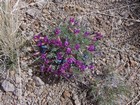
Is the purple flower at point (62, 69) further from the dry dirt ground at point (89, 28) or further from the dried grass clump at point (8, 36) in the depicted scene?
the dried grass clump at point (8, 36)

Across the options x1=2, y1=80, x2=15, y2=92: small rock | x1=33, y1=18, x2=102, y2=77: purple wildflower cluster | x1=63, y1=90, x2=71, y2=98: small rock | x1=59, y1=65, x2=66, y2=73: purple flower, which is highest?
x1=33, y1=18, x2=102, y2=77: purple wildflower cluster

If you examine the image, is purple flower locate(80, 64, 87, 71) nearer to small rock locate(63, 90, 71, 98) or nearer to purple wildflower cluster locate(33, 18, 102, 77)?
purple wildflower cluster locate(33, 18, 102, 77)

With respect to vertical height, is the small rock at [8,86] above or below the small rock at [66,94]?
above

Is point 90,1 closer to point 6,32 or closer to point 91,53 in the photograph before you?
point 91,53

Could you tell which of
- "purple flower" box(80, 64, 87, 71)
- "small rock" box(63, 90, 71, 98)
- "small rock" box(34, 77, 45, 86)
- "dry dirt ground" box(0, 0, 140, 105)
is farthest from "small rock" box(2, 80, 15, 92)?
"purple flower" box(80, 64, 87, 71)

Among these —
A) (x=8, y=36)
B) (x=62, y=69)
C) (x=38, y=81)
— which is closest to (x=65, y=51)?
(x=62, y=69)

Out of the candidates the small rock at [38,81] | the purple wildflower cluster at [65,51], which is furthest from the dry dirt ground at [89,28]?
the purple wildflower cluster at [65,51]
